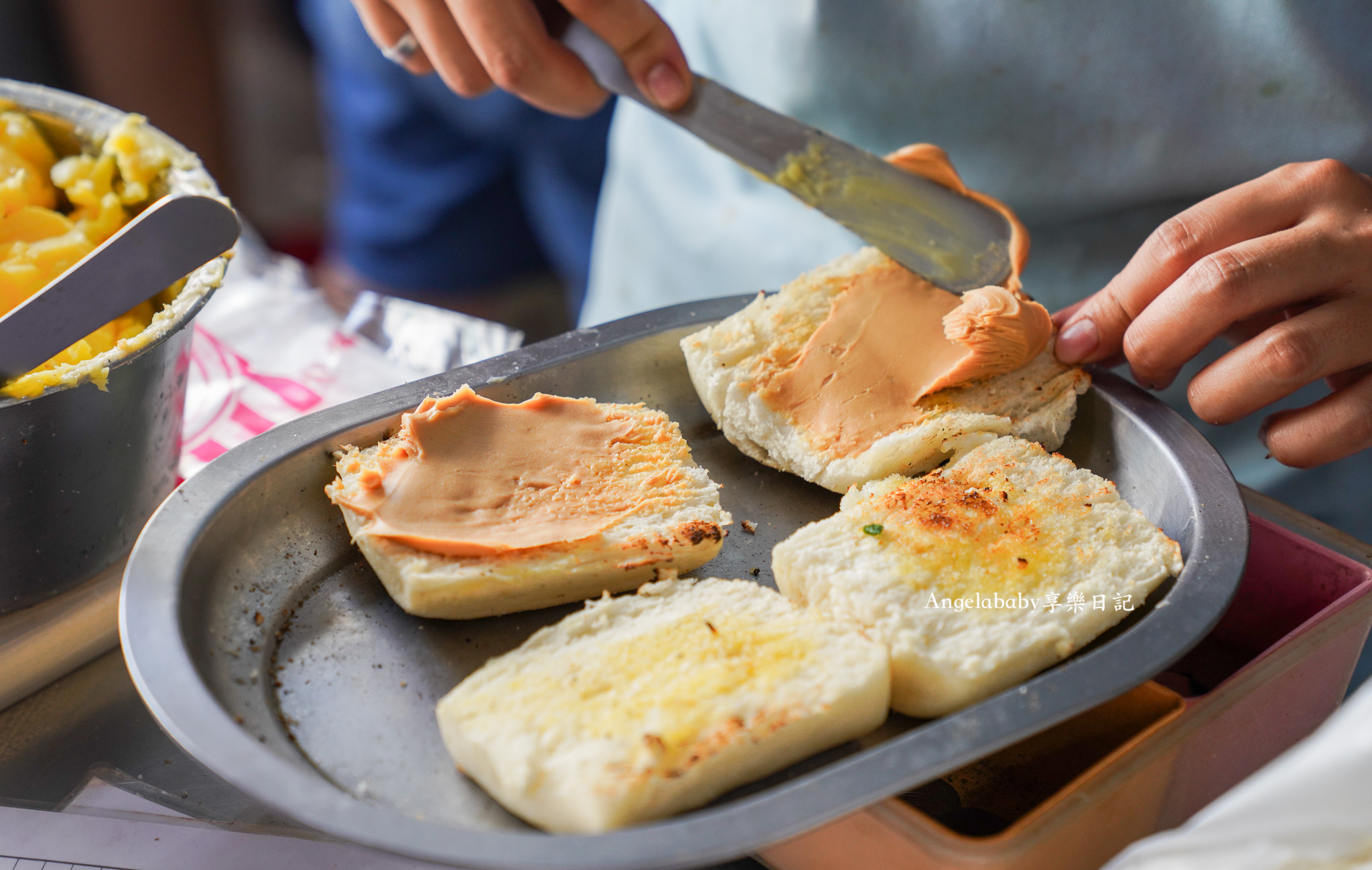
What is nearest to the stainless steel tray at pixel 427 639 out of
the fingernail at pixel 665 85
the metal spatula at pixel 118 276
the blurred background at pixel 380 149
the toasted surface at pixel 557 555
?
the toasted surface at pixel 557 555

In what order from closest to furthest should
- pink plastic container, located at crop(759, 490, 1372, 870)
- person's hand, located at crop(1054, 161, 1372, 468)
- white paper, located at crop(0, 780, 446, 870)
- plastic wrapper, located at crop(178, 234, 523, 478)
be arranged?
pink plastic container, located at crop(759, 490, 1372, 870), white paper, located at crop(0, 780, 446, 870), person's hand, located at crop(1054, 161, 1372, 468), plastic wrapper, located at crop(178, 234, 523, 478)

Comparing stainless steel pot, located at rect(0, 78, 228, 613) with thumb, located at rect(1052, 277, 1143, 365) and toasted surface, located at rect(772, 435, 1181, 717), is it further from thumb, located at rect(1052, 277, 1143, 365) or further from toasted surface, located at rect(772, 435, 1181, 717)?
thumb, located at rect(1052, 277, 1143, 365)

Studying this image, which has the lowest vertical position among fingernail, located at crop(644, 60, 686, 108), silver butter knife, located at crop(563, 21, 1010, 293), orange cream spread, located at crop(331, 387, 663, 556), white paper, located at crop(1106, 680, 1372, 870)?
orange cream spread, located at crop(331, 387, 663, 556)

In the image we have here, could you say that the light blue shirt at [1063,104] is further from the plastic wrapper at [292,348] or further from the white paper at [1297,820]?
the white paper at [1297,820]

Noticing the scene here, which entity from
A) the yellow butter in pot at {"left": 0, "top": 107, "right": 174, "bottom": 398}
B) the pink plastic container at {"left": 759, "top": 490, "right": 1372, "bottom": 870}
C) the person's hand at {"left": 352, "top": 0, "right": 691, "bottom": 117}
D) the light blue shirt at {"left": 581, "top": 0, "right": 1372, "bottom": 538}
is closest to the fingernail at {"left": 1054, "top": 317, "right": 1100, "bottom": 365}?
the pink plastic container at {"left": 759, "top": 490, "right": 1372, "bottom": 870}

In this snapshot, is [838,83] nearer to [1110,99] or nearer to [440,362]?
[1110,99]
